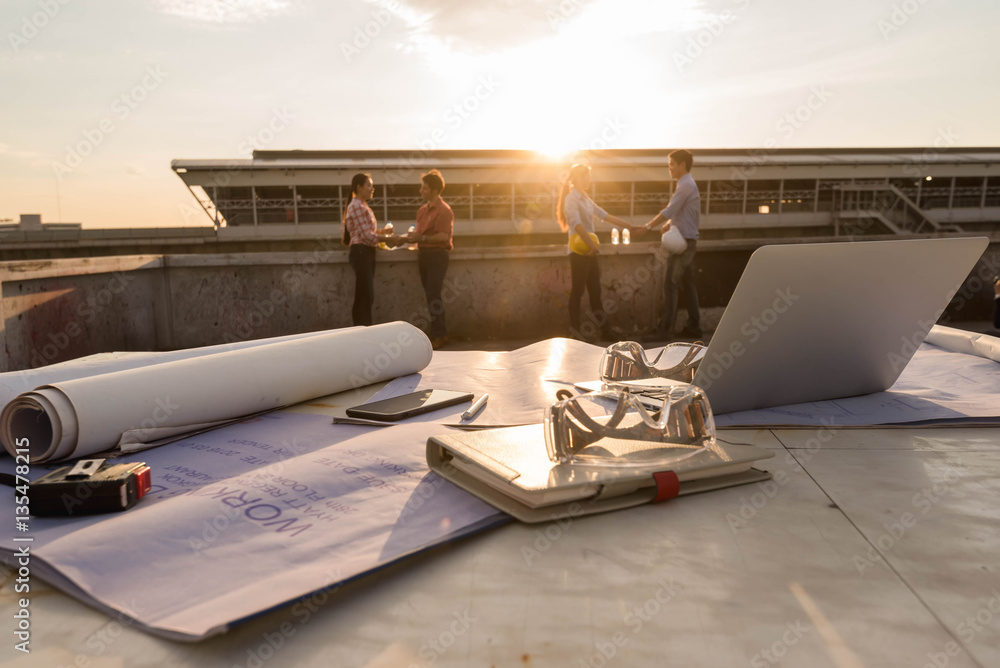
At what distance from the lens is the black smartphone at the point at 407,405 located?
1885 millimetres

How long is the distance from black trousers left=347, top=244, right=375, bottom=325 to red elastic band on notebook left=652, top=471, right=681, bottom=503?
510 centimetres

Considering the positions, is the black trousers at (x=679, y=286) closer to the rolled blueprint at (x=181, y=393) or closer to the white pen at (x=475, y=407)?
the rolled blueprint at (x=181, y=393)

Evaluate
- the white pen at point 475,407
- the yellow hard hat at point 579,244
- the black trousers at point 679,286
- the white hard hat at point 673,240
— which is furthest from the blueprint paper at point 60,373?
the black trousers at point 679,286

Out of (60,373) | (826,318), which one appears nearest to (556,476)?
(826,318)

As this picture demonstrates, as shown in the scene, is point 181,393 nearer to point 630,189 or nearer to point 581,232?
point 581,232

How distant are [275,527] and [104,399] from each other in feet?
2.60

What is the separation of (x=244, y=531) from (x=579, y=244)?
5104mm

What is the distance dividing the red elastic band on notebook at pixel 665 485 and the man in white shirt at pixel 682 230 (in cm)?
473

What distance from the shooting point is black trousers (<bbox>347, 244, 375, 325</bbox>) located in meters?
6.04

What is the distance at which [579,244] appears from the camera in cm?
594

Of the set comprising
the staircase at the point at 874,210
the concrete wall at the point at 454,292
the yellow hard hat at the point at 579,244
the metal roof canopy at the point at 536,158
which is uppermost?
the metal roof canopy at the point at 536,158

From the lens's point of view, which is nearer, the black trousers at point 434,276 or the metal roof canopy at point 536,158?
the black trousers at point 434,276

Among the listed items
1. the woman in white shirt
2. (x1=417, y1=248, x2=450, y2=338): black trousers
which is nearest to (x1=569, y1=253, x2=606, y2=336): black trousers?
the woman in white shirt

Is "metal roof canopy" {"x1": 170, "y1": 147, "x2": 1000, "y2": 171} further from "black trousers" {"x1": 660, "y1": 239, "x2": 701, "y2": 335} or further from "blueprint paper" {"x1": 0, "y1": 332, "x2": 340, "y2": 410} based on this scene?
"blueprint paper" {"x1": 0, "y1": 332, "x2": 340, "y2": 410}
